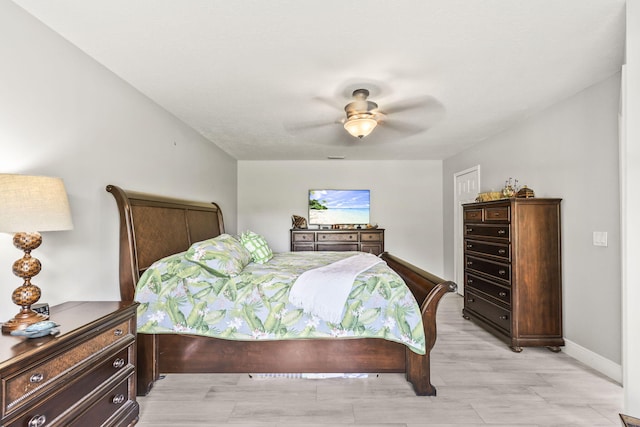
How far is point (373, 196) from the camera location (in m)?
5.98

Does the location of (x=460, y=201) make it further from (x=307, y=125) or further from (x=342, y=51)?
(x=342, y=51)

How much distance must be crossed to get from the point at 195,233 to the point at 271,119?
61.2 inches

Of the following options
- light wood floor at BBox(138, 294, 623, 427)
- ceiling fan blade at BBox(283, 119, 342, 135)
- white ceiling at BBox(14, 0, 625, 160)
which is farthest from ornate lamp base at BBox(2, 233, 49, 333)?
ceiling fan blade at BBox(283, 119, 342, 135)

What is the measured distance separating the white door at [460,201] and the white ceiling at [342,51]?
5.07 ft

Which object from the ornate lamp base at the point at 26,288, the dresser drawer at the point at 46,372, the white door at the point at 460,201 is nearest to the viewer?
the dresser drawer at the point at 46,372

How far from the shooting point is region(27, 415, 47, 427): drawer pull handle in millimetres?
1215

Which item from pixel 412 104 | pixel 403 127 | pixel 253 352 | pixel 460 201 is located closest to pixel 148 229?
pixel 253 352

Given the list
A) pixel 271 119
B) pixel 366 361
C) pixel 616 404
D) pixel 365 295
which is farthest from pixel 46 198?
pixel 616 404

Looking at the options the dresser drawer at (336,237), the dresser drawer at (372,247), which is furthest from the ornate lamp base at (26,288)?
the dresser drawer at (372,247)

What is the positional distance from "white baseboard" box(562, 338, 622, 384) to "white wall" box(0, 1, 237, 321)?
3943mm

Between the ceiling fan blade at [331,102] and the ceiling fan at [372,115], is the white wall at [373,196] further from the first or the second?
the ceiling fan blade at [331,102]

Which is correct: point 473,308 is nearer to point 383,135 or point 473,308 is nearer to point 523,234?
point 523,234

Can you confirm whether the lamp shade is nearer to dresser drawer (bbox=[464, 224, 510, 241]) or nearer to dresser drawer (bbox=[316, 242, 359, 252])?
dresser drawer (bbox=[464, 224, 510, 241])

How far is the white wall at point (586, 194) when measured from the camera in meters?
2.55
